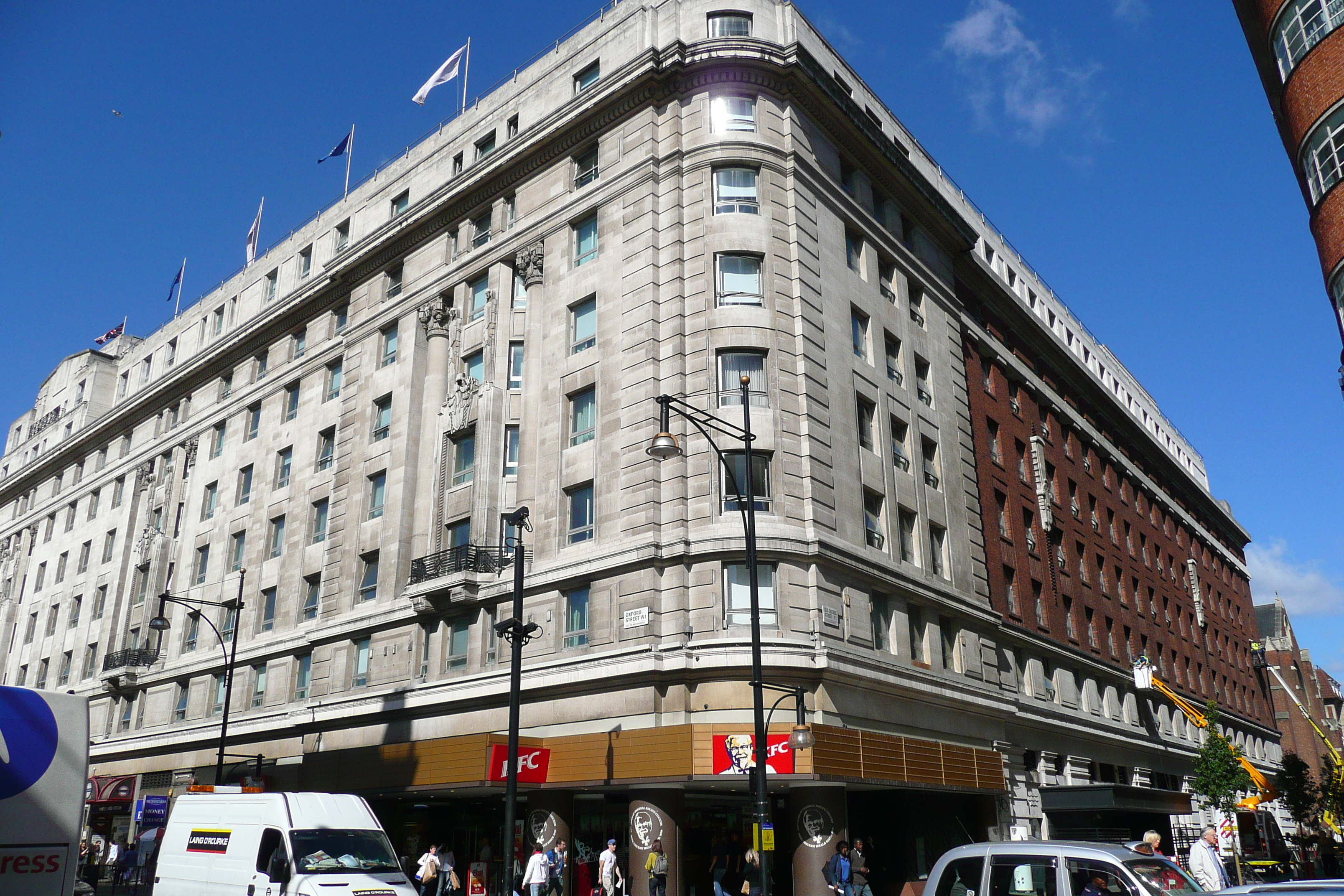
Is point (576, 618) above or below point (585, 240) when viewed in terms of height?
below

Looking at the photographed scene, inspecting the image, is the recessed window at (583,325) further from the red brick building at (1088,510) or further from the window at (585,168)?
the red brick building at (1088,510)

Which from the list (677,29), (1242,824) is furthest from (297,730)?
(1242,824)

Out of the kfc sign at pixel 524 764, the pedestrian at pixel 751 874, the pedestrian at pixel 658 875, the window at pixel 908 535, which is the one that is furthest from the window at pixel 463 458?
the pedestrian at pixel 751 874

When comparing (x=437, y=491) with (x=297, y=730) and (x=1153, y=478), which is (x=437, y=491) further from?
(x=1153, y=478)

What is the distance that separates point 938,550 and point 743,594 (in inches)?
444

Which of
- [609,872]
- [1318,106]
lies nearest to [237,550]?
[609,872]

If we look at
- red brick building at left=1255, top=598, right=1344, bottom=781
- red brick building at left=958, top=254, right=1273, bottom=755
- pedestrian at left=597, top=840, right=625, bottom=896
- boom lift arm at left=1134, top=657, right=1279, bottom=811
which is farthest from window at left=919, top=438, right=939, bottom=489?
red brick building at left=1255, top=598, right=1344, bottom=781

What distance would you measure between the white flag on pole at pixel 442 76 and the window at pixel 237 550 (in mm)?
21346

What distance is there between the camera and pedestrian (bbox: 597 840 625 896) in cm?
2453

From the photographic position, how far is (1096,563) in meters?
51.4

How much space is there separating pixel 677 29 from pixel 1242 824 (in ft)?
152

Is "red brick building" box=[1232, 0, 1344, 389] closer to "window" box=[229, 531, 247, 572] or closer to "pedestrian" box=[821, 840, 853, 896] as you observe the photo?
"pedestrian" box=[821, 840, 853, 896]

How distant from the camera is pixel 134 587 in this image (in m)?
51.6

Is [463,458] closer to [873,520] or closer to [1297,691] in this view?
[873,520]
